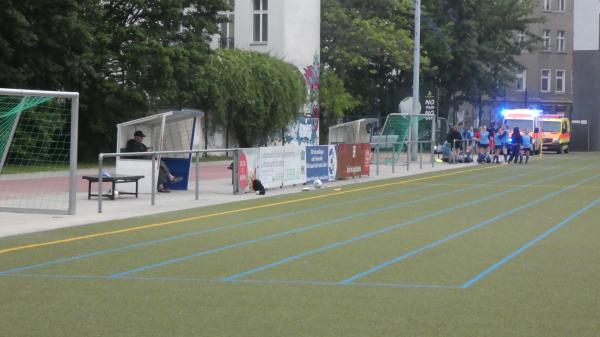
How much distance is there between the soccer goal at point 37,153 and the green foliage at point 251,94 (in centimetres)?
1065

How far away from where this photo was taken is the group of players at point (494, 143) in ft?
152

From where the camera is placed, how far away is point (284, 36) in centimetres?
5259

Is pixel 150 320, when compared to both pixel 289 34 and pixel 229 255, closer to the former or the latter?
pixel 229 255

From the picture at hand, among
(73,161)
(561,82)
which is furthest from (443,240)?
(561,82)

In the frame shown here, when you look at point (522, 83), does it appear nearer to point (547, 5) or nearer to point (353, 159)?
point (547, 5)

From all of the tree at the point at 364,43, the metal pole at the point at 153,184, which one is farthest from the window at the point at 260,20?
the metal pole at the point at 153,184

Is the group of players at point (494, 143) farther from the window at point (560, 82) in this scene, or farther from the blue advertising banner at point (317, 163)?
the window at point (560, 82)

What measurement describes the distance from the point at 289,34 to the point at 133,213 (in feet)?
111

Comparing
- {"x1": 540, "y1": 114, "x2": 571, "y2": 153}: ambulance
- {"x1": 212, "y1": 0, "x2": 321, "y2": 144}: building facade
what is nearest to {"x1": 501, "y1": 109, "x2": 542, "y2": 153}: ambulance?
{"x1": 540, "y1": 114, "x2": 571, "y2": 153}: ambulance

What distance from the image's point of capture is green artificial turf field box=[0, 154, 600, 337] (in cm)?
899

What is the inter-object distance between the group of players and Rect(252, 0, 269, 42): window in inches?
422

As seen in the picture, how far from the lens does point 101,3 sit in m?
40.5

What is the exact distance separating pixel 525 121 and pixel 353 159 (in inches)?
1188

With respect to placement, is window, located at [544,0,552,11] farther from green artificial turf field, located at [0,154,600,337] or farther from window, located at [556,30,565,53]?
green artificial turf field, located at [0,154,600,337]
